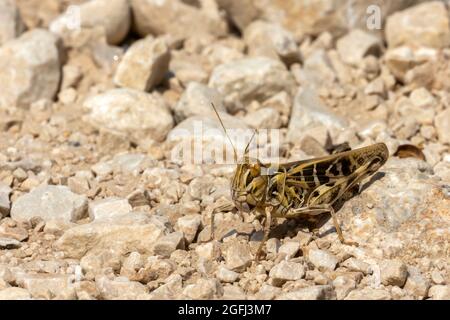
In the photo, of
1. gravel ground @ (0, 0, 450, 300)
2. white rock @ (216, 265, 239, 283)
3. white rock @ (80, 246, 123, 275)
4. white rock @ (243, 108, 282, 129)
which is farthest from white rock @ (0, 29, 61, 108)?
white rock @ (216, 265, 239, 283)

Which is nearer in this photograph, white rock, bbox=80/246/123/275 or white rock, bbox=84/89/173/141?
white rock, bbox=80/246/123/275

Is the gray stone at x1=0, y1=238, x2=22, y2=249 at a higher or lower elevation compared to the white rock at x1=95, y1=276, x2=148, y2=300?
higher

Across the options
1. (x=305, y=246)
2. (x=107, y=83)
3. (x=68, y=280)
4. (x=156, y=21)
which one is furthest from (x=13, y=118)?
(x=305, y=246)

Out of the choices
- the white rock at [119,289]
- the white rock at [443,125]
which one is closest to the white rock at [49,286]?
the white rock at [119,289]

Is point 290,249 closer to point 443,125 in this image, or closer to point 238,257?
point 238,257

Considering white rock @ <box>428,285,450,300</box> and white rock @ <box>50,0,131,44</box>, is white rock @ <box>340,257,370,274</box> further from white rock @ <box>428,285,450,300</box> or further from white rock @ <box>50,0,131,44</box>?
white rock @ <box>50,0,131,44</box>

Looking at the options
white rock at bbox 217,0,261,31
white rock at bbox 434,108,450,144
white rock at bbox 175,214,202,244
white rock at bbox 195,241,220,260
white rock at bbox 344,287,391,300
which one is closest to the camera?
white rock at bbox 344,287,391,300
